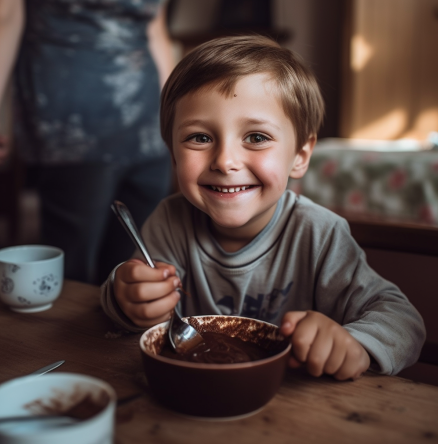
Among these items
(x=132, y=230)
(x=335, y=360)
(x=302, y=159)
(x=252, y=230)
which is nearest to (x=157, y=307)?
(x=132, y=230)

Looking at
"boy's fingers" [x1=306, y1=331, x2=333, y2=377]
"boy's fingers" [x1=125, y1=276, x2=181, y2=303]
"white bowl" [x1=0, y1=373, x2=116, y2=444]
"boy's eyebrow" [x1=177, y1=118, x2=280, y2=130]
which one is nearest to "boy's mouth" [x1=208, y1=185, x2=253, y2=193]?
"boy's eyebrow" [x1=177, y1=118, x2=280, y2=130]

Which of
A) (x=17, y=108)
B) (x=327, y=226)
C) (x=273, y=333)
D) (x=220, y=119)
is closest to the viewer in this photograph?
(x=273, y=333)

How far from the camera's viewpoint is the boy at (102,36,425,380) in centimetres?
73

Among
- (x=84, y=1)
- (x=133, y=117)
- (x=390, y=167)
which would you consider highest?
(x=84, y=1)

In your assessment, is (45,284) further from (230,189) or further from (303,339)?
(303,339)

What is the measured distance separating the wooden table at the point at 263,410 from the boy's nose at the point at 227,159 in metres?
0.29

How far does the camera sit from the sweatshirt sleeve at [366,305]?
699mm

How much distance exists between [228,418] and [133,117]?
1.20 m

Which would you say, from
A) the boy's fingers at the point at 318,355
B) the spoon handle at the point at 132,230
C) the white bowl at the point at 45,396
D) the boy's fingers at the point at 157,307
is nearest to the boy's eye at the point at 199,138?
the spoon handle at the point at 132,230

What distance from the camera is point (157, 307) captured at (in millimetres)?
705

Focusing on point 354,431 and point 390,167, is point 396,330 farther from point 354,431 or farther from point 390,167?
point 390,167

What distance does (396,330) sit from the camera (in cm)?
73

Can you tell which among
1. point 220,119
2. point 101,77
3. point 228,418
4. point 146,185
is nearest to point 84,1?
point 101,77

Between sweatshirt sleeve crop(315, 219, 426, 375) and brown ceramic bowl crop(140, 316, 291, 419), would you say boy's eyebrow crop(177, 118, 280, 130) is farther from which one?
brown ceramic bowl crop(140, 316, 291, 419)
